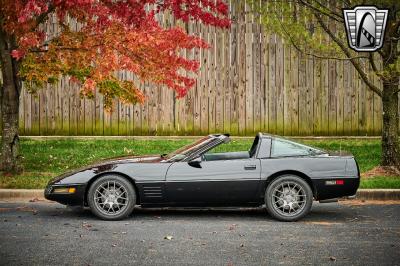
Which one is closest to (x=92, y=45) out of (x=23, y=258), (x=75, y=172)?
(x=75, y=172)

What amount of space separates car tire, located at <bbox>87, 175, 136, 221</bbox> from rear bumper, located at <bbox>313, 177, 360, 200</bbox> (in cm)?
233

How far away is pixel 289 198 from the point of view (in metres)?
9.55

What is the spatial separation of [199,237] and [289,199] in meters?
1.62

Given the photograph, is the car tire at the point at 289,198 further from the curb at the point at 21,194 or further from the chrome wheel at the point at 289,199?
the curb at the point at 21,194

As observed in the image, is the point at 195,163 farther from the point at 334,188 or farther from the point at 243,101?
the point at 243,101

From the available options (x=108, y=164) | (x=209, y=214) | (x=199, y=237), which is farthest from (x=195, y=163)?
(x=199, y=237)

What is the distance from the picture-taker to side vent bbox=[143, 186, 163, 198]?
9.53 meters

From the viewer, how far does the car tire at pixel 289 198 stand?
950cm

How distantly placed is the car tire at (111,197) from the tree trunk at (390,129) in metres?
5.70

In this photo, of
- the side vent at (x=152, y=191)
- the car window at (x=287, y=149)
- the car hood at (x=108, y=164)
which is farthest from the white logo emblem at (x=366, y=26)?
the side vent at (x=152, y=191)

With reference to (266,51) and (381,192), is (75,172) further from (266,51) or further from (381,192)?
(266,51)

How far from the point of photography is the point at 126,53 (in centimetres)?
1202

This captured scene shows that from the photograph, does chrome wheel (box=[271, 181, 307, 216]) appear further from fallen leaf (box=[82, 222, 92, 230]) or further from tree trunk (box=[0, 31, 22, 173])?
tree trunk (box=[0, 31, 22, 173])

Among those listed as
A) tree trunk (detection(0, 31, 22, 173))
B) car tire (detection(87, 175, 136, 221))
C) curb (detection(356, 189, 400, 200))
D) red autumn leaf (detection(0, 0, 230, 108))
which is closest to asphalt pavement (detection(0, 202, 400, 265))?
car tire (detection(87, 175, 136, 221))
